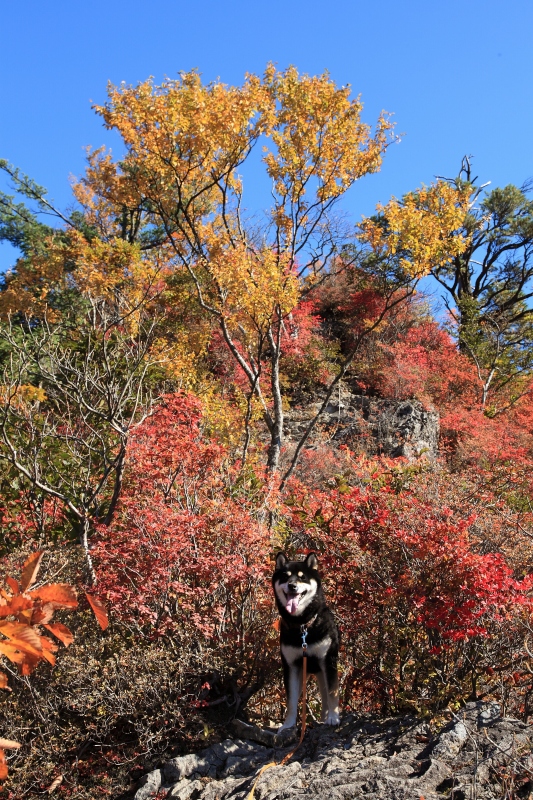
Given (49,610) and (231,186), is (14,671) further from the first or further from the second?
(231,186)

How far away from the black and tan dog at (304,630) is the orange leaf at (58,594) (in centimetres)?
237

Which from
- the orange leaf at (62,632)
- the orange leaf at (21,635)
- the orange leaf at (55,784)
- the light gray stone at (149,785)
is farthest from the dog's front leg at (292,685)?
the orange leaf at (21,635)

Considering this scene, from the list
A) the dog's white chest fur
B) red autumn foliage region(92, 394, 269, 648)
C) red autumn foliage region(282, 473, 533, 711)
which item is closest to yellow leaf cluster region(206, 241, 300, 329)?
red autumn foliage region(92, 394, 269, 648)

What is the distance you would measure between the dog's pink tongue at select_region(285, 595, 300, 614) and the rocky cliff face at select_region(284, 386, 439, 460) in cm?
1126

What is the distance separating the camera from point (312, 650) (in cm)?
417

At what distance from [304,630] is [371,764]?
0.93 m

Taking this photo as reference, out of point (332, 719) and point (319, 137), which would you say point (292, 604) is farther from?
point (319, 137)

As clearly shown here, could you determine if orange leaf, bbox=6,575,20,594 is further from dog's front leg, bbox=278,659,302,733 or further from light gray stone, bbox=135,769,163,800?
light gray stone, bbox=135,769,163,800

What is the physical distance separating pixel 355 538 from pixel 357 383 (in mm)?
14149

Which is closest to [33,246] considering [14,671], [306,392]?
[306,392]

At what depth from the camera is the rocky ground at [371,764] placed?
335 cm

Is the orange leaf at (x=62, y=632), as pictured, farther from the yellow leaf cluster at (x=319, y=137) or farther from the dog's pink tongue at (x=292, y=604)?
the yellow leaf cluster at (x=319, y=137)

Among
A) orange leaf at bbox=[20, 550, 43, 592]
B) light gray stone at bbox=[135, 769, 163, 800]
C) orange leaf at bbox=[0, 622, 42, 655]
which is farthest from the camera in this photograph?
light gray stone at bbox=[135, 769, 163, 800]

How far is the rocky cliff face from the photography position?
1588 centimetres
